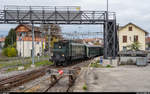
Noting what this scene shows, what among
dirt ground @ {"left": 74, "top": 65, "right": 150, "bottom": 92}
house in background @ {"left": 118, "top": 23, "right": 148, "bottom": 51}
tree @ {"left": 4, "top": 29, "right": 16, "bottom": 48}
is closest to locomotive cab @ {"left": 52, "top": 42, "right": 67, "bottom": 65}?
dirt ground @ {"left": 74, "top": 65, "right": 150, "bottom": 92}

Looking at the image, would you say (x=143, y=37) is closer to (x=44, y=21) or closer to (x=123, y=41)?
(x=123, y=41)

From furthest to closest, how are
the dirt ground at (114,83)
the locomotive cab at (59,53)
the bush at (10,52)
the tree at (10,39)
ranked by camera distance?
the tree at (10,39) < the bush at (10,52) < the locomotive cab at (59,53) < the dirt ground at (114,83)

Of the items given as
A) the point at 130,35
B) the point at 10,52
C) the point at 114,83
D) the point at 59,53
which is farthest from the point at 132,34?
the point at 114,83

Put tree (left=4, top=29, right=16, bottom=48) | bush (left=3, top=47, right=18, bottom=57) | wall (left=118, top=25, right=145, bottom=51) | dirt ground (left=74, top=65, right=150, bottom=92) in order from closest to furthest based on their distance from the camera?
dirt ground (left=74, top=65, right=150, bottom=92)
wall (left=118, top=25, right=145, bottom=51)
bush (left=3, top=47, right=18, bottom=57)
tree (left=4, top=29, right=16, bottom=48)

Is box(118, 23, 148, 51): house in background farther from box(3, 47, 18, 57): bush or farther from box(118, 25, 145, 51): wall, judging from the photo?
box(3, 47, 18, 57): bush

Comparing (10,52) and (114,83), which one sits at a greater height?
(10,52)

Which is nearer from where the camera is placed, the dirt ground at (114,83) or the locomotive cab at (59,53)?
the dirt ground at (114,83)

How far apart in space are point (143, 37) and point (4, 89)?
3745 cm

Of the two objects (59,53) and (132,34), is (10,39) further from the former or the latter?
(59,53)

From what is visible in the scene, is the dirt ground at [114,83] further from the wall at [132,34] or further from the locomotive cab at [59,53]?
the wall at [132,34]

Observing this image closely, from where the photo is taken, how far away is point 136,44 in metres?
A: 36.3

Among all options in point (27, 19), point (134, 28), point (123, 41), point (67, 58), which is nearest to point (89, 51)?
point (123, 41)

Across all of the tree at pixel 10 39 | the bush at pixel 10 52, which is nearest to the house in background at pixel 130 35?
the bush at pixel 10 52

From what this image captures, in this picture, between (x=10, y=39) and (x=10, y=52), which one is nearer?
(x=10, y=52)
